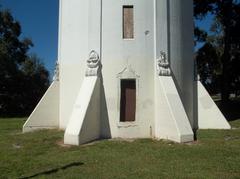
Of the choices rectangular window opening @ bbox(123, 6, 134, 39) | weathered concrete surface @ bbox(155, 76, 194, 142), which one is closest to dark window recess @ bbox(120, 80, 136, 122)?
weathered concrete surface @ bbox(155, 76, 194, 142)

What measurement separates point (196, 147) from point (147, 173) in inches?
149

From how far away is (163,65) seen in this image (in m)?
14.5

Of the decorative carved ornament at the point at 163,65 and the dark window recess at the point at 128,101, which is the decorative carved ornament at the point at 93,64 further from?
the decorative carved ornament at the point at 163,65

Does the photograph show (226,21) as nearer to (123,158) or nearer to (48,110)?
(48,110)

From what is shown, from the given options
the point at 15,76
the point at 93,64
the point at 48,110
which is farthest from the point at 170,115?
the point at 15,76

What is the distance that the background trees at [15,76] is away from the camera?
3045 cm

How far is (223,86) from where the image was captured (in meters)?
25.8

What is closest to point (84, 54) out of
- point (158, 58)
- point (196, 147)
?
point (158, 58)

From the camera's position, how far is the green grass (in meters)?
8.55

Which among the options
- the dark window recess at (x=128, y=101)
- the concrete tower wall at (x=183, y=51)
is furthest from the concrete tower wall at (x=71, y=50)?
the concrete tower wall at (x=183, y=51)

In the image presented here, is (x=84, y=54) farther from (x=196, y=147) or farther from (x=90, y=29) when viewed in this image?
(x=196, y=147)

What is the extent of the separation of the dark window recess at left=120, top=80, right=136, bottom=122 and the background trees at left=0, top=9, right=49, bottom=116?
17.7 m

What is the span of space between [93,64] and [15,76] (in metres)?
18.6

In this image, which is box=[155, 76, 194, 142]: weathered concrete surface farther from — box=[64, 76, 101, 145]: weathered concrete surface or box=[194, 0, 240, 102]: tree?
box=[194, 0, 240, 102]: tree
